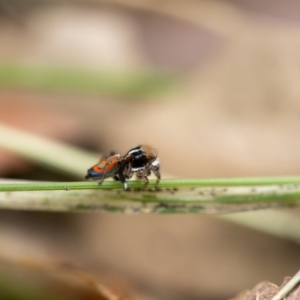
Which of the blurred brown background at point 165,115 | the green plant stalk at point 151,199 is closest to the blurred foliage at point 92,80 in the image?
the blurred brown background at point 165,115

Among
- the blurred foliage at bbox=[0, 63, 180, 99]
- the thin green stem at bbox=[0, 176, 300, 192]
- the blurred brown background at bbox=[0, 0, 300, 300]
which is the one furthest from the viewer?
the blurred foliage at bbox=[0, 63, 180, 99]

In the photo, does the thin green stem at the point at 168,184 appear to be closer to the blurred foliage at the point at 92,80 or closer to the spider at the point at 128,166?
the spider at the point at 128,166

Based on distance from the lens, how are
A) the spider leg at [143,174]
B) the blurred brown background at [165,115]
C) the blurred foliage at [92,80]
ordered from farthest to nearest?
the blurred foliage at [92,80] < the blurred brown background at [165,115] < the spider leg at [143,174]

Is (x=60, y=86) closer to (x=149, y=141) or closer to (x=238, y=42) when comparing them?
(x=149, y=141)

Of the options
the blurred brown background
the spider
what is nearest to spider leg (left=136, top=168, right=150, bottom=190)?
the spider

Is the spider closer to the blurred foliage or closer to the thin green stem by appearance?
the thin green stem

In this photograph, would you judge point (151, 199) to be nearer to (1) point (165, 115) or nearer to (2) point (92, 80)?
(1) point (165, 115)

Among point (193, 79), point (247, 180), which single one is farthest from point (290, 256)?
point (193, 79)

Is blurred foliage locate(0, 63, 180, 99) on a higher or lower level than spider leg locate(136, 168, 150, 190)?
higher

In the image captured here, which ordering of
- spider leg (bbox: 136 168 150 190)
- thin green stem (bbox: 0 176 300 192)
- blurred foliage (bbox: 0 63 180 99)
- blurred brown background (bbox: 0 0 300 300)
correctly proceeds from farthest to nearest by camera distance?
blurred foliage (bbox: 0 63 180 99) → blurred brown background (bbox: 0 0 300 300) → spider leg (bbox: 136 168 150 190) → thin green stem (bbox: 0 176 300 192)
